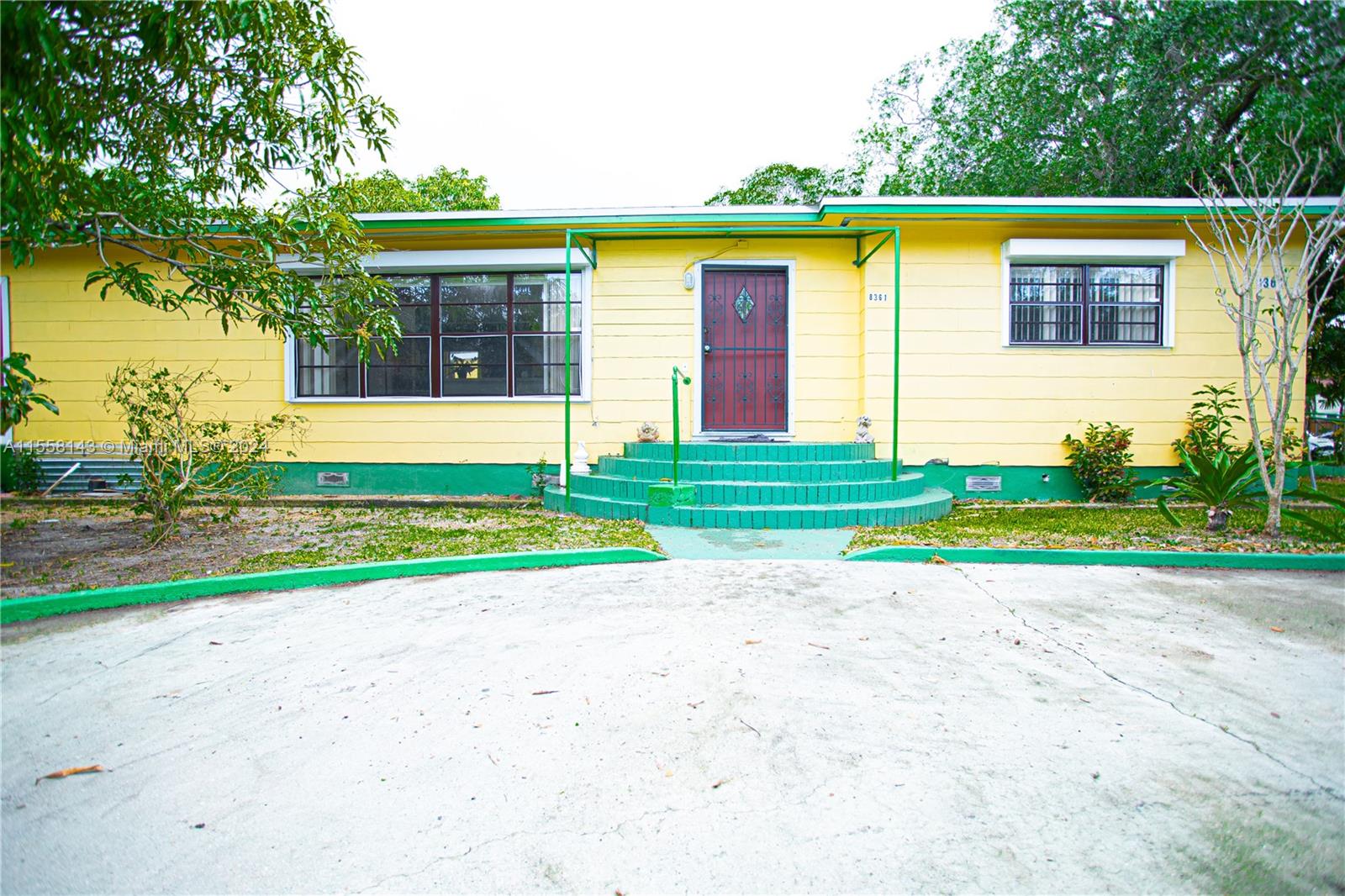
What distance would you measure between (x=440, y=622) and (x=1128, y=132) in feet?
45.5

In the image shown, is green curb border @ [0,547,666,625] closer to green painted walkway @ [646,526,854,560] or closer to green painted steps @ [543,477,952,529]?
green painted walkway @ [646,526,854,560]

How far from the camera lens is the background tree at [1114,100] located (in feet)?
31.3

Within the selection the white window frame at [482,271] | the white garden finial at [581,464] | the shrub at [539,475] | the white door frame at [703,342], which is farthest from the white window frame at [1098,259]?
the shrub at [539,475]

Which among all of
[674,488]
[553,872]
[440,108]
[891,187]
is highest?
[891,187]

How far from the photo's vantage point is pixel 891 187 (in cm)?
2008

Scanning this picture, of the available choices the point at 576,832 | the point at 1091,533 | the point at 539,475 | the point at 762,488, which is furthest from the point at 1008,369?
the point at 576,832

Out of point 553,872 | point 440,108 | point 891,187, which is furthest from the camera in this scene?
point 891,187

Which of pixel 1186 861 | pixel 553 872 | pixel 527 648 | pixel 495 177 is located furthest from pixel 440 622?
pixel 495 177

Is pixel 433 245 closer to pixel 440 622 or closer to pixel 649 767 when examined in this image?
pixel 440 622

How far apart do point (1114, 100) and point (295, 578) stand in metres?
15.5

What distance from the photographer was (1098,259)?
789 cm

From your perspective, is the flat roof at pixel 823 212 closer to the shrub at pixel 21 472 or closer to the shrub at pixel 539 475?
the shrub at pixel 539 475

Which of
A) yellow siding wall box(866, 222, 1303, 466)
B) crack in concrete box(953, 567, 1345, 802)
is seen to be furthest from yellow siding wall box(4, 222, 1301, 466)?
crack in concrete box(953, 567, 1345, 802)

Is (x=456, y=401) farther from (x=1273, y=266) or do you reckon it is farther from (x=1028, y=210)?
(x=1273, y=266)
